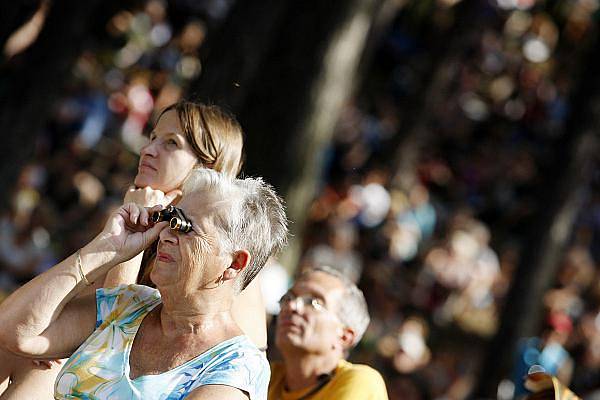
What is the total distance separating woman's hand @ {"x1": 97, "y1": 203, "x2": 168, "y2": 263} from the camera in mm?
3979

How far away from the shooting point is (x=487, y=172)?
16.4 m

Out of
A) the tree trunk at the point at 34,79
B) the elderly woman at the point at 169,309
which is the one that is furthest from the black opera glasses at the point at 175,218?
the tree trunk at the point at 34,79

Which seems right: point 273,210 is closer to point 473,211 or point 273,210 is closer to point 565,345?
point 565,345

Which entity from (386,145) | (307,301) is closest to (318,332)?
(307,301)

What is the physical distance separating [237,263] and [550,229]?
9.77 metres

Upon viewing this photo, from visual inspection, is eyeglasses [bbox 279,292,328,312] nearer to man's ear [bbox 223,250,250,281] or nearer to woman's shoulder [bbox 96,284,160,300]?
woman's shoulder [bbox 96,284,160,300]

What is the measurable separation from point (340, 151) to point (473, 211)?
8.08 feet

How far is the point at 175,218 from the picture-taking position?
3793 millimetres

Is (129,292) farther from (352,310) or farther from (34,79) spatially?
(34,79)

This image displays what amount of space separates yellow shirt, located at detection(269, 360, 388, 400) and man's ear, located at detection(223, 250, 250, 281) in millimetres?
1395

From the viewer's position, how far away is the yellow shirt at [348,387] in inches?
200

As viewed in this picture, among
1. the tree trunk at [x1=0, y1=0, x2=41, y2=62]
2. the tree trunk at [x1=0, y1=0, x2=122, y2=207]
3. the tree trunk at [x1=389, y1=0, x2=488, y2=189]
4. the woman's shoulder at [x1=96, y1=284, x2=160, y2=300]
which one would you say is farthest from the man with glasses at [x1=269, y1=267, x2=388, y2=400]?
the tree trunk at [x1=389, y1=0, x2=488, y2=189]

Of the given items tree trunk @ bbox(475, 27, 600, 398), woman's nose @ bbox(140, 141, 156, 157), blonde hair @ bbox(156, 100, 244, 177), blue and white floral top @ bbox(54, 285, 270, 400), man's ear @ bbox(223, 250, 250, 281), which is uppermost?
blonde hair @ bbox(156, 100, 244, 177)

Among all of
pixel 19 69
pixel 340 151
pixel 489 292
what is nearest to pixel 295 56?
pixel 19 69
